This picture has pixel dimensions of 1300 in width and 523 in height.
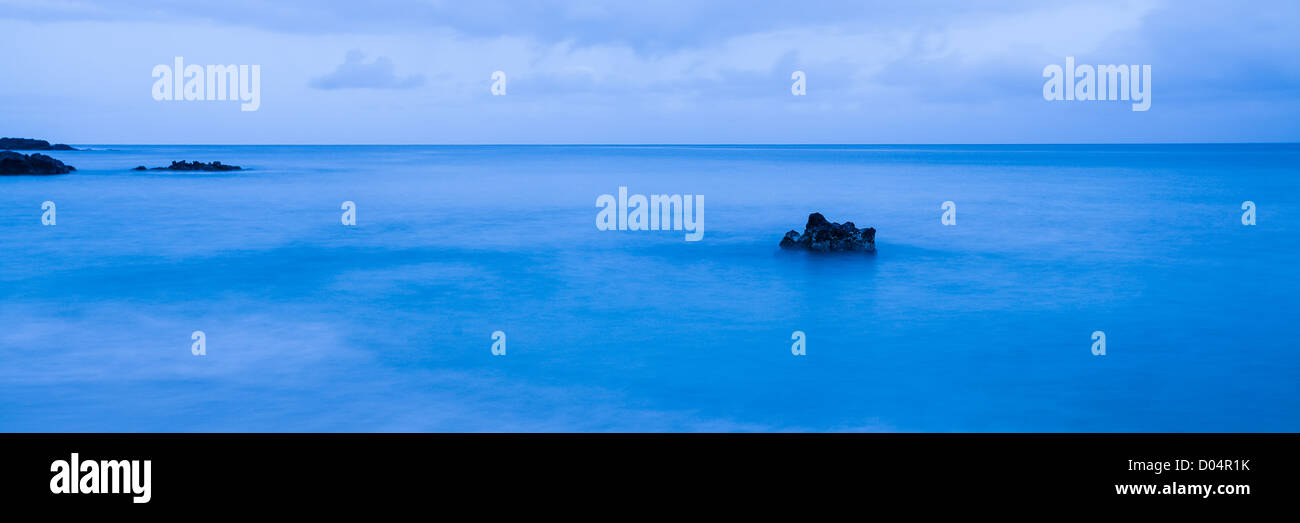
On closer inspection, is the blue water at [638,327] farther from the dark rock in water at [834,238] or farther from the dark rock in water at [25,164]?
the dark rock in water at [25,164]

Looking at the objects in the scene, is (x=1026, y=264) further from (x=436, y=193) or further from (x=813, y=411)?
(x=436, y=193)

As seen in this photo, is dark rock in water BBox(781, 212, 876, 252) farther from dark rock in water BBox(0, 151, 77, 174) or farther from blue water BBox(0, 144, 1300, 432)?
dark rock in water BBox(0, 151, 77, 174)

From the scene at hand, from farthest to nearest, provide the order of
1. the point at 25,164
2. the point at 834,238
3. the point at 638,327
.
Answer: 1. the point at 25,164
2. the point at 834,238
3. the point at 638,327

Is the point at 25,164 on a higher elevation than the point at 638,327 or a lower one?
higher

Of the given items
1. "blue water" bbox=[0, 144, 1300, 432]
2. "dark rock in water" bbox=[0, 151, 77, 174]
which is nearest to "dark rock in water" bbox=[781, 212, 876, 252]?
"blue water" bbox=[0, 144, 1300, 432]

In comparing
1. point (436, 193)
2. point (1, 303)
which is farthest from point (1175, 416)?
point (436, 193)

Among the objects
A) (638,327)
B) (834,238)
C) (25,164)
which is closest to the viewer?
(638,327)

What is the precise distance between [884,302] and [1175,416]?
16.9 feet

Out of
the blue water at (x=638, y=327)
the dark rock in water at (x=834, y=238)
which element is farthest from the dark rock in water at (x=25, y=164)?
the dark rock in water at (x=834, y=238)

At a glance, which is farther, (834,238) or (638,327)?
(834,238)

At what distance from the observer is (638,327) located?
472 inches

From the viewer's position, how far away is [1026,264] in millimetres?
17203

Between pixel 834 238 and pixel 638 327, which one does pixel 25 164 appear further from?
pixel 638 327

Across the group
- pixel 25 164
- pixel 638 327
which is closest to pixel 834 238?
pixel 638 327
